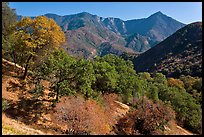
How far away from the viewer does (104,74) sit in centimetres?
5834

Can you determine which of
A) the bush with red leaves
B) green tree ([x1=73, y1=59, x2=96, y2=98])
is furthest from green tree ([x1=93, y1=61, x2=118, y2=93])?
green tree ([x1=73, y1=59, x2=96, y2=98])

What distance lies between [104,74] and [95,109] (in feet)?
45.5

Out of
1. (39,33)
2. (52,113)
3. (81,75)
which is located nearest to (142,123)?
(81,75)

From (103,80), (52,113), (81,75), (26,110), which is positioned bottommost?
(52,113)

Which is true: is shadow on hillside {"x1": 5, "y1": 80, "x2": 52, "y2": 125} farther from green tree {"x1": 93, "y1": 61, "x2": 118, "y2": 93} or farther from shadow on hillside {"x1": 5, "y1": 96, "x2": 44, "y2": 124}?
green tree {"x1": 93, "y1": 61, "x2": 118, "y2": 93}

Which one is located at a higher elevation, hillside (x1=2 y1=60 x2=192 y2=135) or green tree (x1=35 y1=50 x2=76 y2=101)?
green tree (x1=35 y1=50 x2=76 y2=101)

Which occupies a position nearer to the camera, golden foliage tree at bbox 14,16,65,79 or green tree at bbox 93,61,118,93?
golden foliage tree at bbox 14,16,65,79

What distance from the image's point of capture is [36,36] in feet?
144

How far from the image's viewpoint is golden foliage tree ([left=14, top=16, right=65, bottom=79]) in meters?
43.4

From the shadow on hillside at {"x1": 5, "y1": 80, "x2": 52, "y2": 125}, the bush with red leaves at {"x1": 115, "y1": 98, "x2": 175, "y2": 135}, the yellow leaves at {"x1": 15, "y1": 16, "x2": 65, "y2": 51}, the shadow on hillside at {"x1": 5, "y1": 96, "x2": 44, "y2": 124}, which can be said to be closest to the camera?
the shadow on hillside at {"x1": 5, "y1": 96, "x2": 44, "y2": 124}

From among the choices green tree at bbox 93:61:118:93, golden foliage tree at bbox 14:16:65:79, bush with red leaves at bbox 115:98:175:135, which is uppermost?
golden foliage tree at bbox 14:16:65:79

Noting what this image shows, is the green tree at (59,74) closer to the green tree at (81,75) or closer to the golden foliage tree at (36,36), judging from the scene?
the green tree at (81,75)

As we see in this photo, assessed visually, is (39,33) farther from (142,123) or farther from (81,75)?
(142,123)

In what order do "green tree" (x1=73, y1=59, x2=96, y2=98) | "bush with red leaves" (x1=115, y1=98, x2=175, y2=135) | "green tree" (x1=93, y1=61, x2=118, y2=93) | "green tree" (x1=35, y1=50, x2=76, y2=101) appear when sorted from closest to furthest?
"green tree" (x1=35, y1=50, x2=76, y2=101) → "green tree" (x1=73, y1=59, x2=96, y2=98) → "bush with red leaves" (x1=115, y1=98, x2=175, y2=135) → "green tree" (x1=93, y1=61, x2=118, y2=93)
